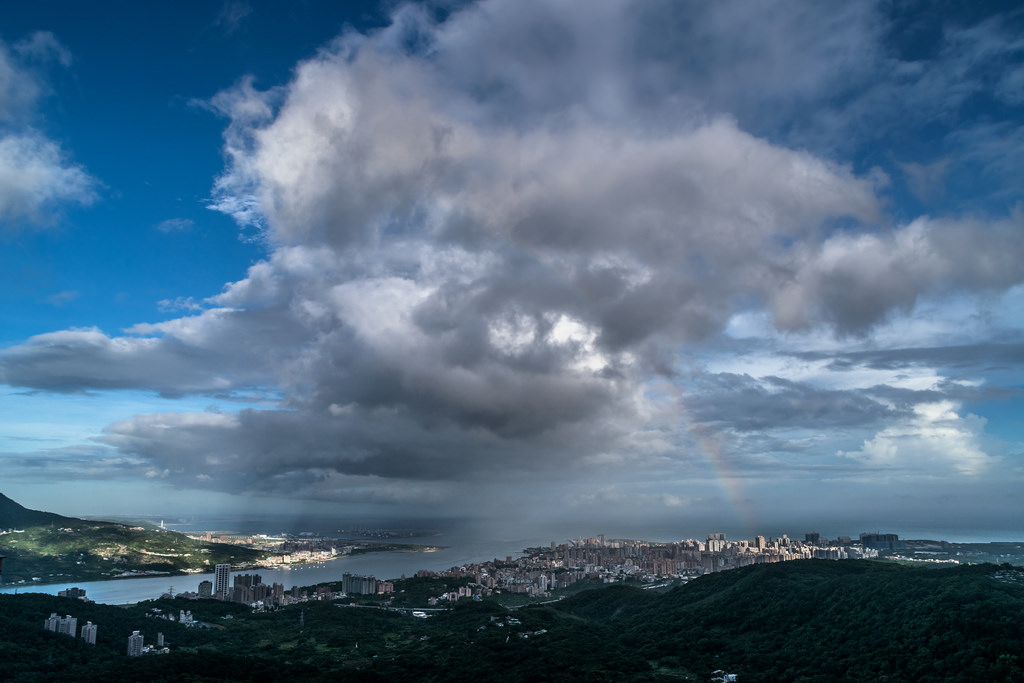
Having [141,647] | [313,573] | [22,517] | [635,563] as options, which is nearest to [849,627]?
[141,647]

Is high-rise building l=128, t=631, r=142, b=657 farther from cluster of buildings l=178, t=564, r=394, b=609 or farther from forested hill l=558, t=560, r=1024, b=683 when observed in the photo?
forested hill l=558, t=560, r=1024, b=683

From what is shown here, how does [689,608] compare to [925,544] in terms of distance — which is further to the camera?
[925,544]

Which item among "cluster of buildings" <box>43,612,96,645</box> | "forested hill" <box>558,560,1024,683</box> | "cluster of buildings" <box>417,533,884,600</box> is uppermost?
"forested hill" <box>558,560,1024,683</box>

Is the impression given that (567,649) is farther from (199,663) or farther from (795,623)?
(199,663)

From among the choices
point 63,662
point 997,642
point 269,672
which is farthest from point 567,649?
point 63,662

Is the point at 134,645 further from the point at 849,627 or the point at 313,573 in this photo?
the point at 313,573

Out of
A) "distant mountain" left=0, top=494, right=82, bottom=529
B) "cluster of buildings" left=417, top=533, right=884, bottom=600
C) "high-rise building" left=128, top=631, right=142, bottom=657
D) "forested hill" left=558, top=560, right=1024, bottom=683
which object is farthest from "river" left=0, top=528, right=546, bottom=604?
"forested hill" left=558, top=560, right=1024, bottom=683
